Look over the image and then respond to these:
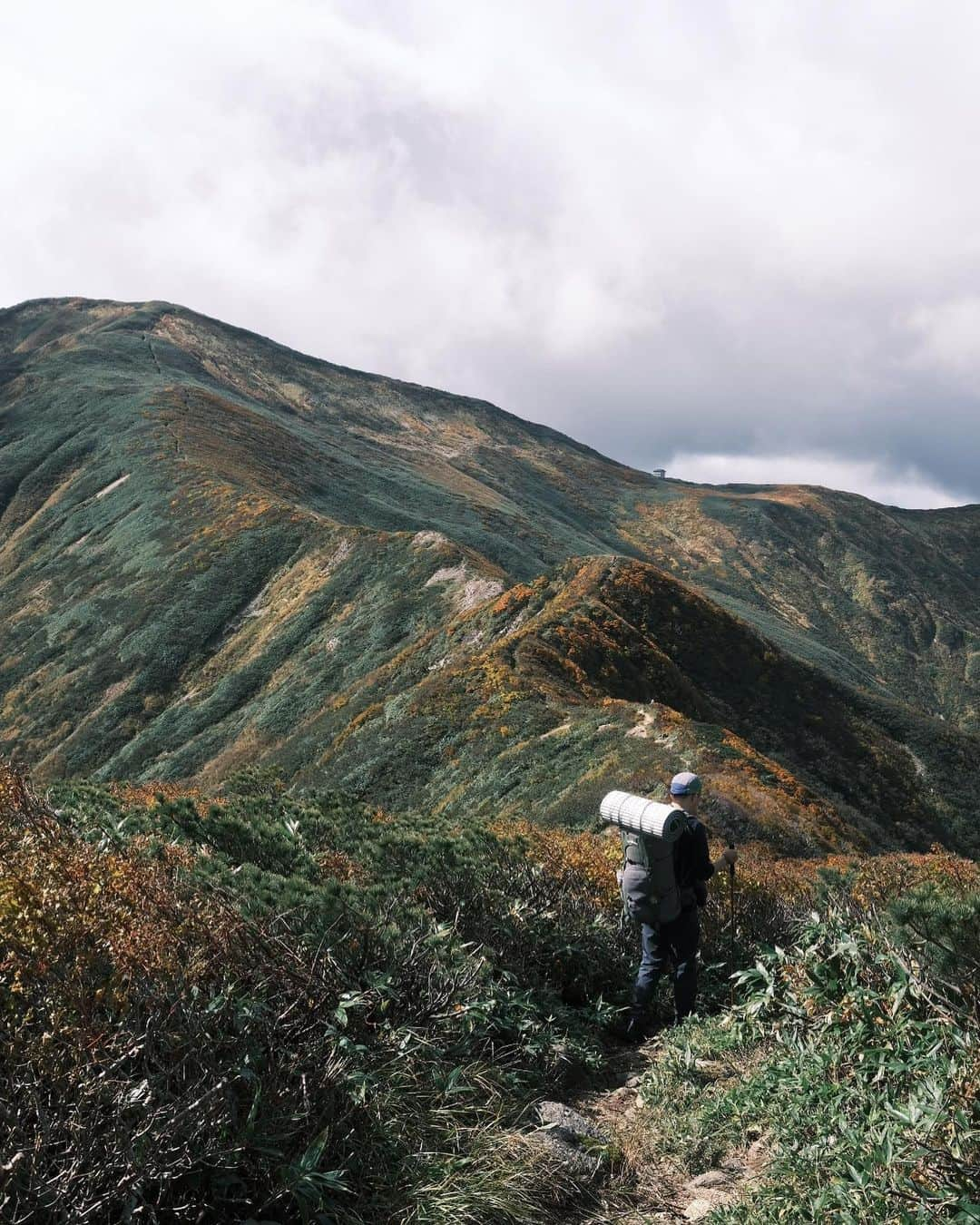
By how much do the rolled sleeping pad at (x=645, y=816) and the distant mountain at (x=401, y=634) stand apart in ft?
34.4

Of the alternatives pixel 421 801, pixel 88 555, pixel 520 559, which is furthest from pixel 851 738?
pixel 88 555

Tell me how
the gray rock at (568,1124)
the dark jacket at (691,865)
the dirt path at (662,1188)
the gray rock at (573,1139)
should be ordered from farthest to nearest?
the dark jacket at (691,865)
the gray rock at (568,1124)
the gray rock at (573,1139)
the dirt path at (662,1188)

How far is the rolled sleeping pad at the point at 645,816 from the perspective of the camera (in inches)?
303

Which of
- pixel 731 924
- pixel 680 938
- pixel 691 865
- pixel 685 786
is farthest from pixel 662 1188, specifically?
pixel 731 924

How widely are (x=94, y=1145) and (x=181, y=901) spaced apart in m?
1.97

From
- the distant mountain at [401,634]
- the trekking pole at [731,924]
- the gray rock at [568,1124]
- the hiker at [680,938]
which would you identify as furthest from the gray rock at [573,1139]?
the distant mountain at [401,634]

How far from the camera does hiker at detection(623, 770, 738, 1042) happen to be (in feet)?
25.2

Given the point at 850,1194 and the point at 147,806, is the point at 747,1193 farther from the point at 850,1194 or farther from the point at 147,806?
the point at 147,806

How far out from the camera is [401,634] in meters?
38.8

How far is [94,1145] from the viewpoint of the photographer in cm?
380

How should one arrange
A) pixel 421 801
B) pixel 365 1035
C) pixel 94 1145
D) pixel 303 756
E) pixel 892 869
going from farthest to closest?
1. pixel 303 756
2. pixel 421 801
3. pixel 892 869
4. pixel 365 1035
5. pixel 94 1145

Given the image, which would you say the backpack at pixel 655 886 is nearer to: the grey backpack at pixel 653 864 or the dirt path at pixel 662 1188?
the grey backpack at pixel 653 864

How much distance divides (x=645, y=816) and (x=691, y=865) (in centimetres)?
59

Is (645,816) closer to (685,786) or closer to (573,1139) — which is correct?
(685,786)
